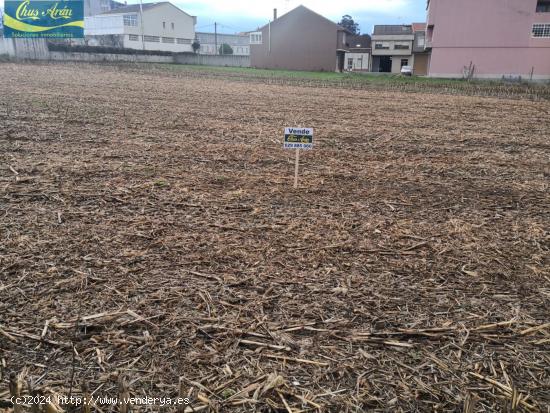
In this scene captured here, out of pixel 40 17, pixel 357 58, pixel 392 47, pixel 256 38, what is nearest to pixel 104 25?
pixel 40 17

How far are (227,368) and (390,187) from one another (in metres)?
3.83

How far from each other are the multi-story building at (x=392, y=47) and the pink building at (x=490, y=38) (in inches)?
771

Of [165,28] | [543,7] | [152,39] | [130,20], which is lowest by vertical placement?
[152,39]

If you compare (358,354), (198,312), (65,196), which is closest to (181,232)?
(198,312)

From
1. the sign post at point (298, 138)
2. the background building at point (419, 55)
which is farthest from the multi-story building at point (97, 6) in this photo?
the sign post at point (298, 138)

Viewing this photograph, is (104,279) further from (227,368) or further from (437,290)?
(437,290)

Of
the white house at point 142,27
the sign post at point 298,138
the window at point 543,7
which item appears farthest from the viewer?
the white house at point 142,27

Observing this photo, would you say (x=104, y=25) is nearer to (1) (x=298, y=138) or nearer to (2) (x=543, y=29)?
(2) (x=543, y=29)

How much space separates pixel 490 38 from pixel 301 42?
75.8ft

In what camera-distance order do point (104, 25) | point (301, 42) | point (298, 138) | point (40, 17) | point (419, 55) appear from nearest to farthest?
point (298, 138), point (40, 17), point (301, 42), point (419, 55), point (104, 25)

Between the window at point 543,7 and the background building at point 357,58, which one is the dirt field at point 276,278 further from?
the background building at point 357,58

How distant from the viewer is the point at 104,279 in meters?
3.16

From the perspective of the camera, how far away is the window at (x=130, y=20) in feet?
195

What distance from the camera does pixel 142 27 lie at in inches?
2259
